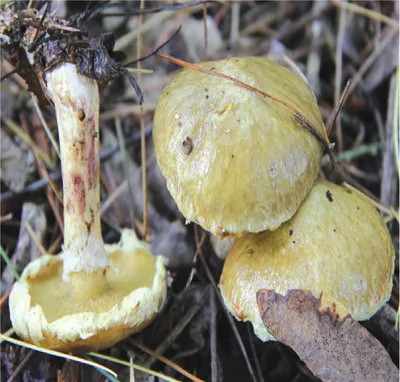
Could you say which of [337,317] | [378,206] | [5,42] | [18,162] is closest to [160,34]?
[18,162]

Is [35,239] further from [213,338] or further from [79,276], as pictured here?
[213,338]

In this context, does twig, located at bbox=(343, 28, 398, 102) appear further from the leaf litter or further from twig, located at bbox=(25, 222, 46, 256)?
twig, located at bbox=(25, 222, 46, 256)

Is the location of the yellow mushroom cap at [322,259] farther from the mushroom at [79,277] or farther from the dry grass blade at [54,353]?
the dry grass blade at [54,353]

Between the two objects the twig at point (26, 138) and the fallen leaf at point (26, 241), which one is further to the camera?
the twig at point (26, 138)

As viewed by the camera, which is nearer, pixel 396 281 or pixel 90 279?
pixel 90 279

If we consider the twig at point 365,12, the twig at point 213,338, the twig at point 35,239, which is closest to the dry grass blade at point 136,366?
the twig at point 213,338

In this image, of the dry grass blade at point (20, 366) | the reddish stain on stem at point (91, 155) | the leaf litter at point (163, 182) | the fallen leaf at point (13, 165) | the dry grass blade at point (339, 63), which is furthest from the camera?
the dry grass blade at point (339, 63)

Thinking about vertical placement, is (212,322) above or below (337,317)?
below

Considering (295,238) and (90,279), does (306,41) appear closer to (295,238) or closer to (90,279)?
(295,238)
